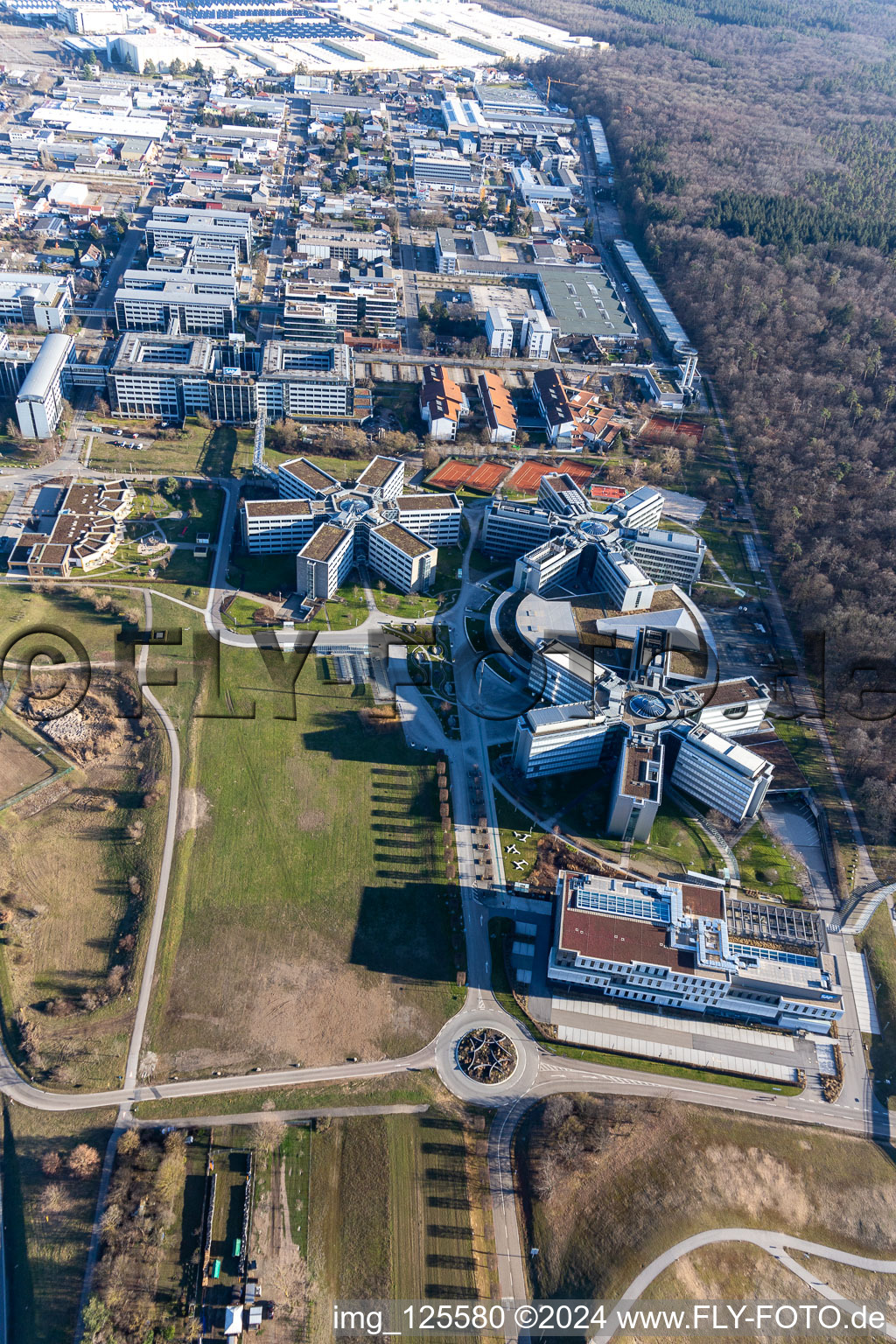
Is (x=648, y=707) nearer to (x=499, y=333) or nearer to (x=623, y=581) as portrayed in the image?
(x=623, y=581)

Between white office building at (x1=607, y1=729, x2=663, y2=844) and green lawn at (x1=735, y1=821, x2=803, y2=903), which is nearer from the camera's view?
green lawn at (x1=735, y1=821, x2=803, y2=903)

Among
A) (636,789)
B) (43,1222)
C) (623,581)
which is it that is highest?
(623,581)

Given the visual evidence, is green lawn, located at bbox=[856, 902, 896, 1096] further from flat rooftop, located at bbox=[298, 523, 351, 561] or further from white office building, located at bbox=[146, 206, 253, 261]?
white office building, located at bbox=[146, 206, 253, 261]

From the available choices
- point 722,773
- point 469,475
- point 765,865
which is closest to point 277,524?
point 469,475

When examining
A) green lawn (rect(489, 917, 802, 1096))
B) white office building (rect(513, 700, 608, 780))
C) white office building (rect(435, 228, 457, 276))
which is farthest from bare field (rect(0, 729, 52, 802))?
white office building (rect(435, 228, 457, 276))

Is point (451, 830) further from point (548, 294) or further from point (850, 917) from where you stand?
point (548, 294)

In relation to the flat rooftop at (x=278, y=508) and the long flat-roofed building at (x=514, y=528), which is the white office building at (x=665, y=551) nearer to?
the long flat-roofed building at (x=514, y=528)
